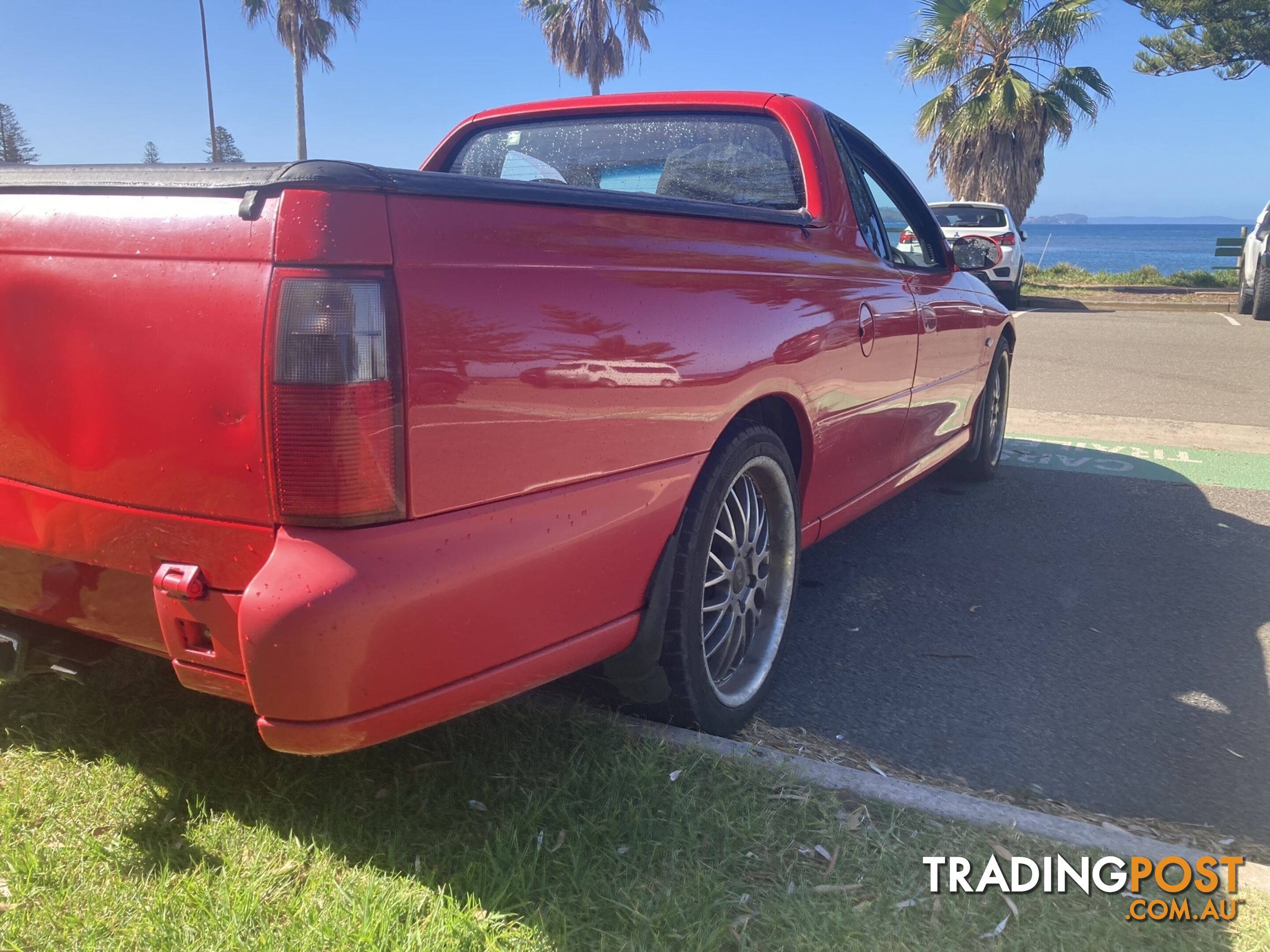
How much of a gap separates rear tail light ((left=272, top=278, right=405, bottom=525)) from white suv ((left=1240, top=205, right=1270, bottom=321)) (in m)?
16.6

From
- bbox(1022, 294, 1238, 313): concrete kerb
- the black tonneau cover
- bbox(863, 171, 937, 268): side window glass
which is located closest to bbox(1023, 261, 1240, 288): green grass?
bbox(1022, 294, 1238, 313): concrete kerb

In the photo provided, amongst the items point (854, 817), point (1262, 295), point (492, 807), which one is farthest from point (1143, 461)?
point (1262, 295)

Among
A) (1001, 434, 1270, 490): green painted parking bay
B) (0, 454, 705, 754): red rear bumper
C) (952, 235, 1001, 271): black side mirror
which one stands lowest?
(1001, 434, 1270, 490): green painted parking bay

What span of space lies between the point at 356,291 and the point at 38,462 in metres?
0.83

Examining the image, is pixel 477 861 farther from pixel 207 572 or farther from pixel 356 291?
pixel 356 291

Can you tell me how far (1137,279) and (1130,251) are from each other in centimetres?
10388

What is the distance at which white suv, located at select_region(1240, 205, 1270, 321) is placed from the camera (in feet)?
49.5

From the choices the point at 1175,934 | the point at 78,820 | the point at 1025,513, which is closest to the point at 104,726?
the point at 78,820

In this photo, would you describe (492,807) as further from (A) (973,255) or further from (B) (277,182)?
(A) (973,255)

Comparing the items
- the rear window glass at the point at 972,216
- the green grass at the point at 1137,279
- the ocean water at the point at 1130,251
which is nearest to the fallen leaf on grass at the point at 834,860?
the rear window glass at the point at 972,216

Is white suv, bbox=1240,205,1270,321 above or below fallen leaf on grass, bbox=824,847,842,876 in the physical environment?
above

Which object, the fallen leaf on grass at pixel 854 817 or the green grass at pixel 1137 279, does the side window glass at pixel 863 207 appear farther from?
the green grass at pixel 1137 279

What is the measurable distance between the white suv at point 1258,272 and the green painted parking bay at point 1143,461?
10418mm

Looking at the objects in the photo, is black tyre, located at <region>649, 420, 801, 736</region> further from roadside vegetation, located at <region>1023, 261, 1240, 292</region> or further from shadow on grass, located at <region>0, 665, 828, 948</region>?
roadside vegetation, located at <region>1023, 261, 1240, 292</region>
